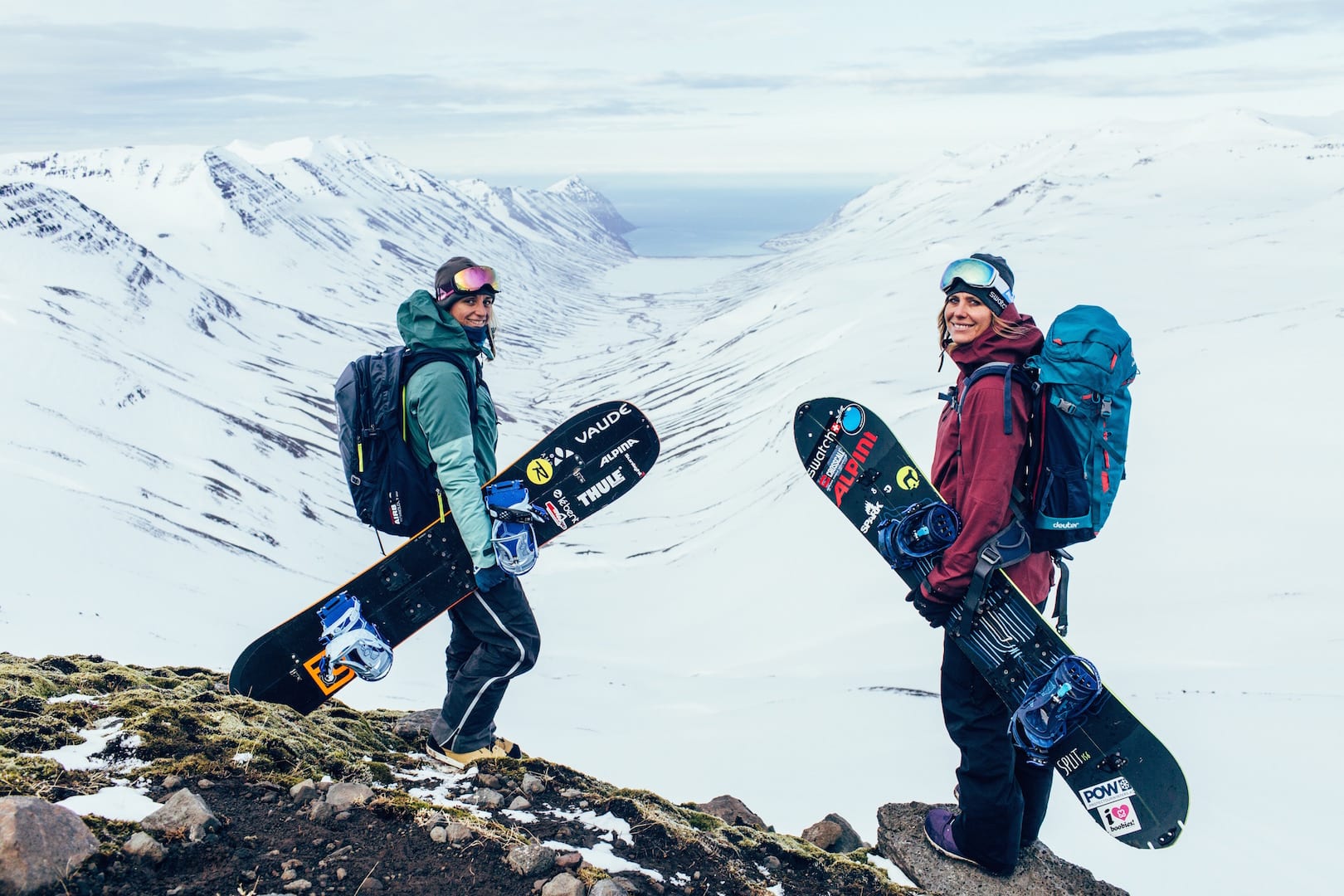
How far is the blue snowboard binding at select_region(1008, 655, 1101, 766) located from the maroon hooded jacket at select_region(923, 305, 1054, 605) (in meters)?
0.60

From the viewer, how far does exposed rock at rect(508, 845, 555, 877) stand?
5.07m

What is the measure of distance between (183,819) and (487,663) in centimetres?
261

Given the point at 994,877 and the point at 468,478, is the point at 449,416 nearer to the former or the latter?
the point at 468,478

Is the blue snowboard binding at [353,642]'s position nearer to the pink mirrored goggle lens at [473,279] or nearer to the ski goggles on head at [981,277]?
the pink mirrored goggle lens at [473,279]

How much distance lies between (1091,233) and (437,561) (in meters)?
212

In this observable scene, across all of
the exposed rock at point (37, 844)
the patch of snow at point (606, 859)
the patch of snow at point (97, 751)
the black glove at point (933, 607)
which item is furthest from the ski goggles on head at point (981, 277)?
the patch of snow at point (97, 751)

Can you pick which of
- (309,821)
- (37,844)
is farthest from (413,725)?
(37,844)

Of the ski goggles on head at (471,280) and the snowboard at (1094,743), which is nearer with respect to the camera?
the snowboard at (1094,743)

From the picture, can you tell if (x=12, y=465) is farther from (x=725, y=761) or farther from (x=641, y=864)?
(x=641, y=864)

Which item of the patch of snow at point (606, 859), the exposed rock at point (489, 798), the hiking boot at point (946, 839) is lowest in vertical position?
the hiking boot at point (946, 839)

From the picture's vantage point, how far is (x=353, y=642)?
733 centimetres

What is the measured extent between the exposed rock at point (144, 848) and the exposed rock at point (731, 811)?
4.63m

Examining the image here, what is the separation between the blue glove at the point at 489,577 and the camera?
22.3 feet

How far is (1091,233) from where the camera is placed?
19075cm
